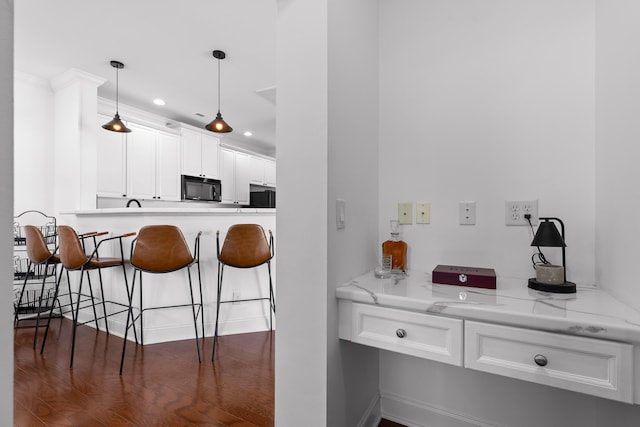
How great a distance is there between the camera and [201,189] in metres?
5.21

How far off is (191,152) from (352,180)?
4.34 m

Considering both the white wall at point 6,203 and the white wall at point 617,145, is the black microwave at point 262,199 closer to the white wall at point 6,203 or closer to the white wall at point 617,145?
the white wall at point 617,145

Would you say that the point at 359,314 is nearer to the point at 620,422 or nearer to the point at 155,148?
the point at 620,422

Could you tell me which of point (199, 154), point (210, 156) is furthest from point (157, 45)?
point (210, 156)

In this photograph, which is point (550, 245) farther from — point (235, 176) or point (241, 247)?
point (235, 176)

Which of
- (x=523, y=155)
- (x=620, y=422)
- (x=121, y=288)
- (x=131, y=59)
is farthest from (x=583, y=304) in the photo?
(x=131, y=59)

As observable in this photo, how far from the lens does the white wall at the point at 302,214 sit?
4.10 ft

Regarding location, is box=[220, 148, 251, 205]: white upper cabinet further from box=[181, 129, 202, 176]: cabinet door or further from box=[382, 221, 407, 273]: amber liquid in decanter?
box=[382, 221, 407, 273]: amber liquid in decanter

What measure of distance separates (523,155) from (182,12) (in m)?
2.70

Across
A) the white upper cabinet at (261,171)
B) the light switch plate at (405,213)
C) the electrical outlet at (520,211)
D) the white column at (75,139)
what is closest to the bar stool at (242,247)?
the light switch plate at (405,213)

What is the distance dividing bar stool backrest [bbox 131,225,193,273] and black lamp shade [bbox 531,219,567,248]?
7.36 ft

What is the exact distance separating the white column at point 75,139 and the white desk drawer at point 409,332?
375 cm

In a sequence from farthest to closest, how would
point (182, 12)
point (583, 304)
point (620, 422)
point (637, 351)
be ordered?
1. point (182, 12)
2. point (620, 422)
3. point (583, 304)
4. point (637, 351)

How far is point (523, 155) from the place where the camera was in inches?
57.2
